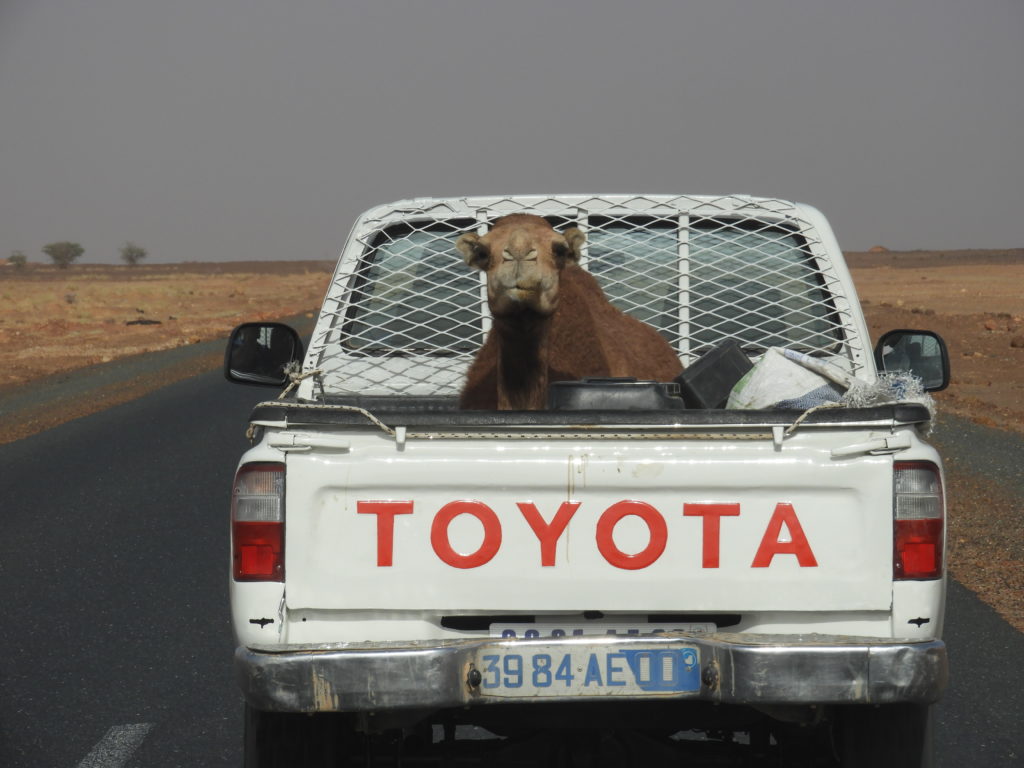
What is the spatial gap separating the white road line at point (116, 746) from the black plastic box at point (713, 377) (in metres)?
2.39

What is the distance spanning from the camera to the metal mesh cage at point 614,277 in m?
5.58

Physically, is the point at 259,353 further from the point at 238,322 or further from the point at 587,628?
the point at 238,322

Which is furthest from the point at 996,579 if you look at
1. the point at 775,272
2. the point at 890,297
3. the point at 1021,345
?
the point at 890,297

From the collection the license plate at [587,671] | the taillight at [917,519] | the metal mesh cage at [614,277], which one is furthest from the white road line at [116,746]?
the taillight at [917,519]

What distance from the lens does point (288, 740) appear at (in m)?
3.50

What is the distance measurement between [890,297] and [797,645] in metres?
59.0

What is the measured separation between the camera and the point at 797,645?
3.18m

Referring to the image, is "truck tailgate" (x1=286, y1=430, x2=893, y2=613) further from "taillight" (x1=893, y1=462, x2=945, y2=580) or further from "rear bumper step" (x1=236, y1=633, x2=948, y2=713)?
"rear bumper step" (x1=236, y1=633, x2=948, y2=713)

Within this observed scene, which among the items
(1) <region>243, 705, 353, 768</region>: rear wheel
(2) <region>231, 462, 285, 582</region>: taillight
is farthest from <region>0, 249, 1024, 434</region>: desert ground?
(2) <region>231, 462, 285, 582</region>: taillight

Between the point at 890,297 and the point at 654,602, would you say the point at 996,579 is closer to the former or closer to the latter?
the point at 654,602

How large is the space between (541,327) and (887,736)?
191 cm

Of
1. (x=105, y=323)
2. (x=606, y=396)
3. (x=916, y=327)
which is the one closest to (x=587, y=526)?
(x=606, y=396)

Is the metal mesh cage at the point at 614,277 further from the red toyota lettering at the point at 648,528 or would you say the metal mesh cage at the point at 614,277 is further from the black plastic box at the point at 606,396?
the red toyota lettering at the point at 648,528

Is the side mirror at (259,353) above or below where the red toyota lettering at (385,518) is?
above
